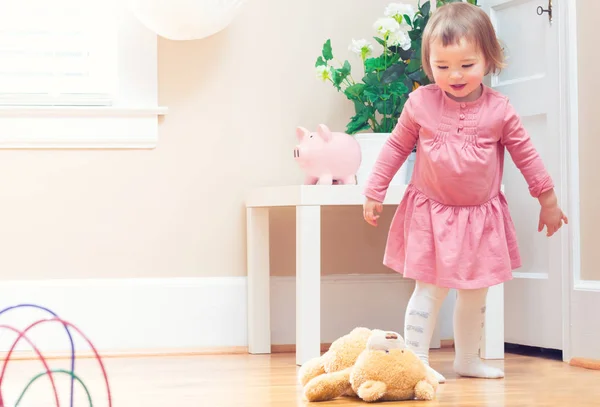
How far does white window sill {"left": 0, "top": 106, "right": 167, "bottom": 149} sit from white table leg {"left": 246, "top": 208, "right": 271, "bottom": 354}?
0.38 meters

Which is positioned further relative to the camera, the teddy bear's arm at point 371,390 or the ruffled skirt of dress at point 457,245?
the ruffled skirt of dress at point 457,245

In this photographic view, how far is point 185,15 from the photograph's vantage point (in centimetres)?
227

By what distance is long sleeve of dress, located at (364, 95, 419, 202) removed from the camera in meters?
1.86

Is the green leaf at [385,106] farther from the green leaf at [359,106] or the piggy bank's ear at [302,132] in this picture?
the piggy bank's ear at [302,132]

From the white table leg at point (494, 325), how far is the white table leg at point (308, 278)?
0.47 metres

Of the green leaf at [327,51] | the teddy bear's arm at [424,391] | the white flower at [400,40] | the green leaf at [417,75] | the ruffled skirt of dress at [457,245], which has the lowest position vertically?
the teddy bear's arm at [424,391]

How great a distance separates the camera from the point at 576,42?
2.14m

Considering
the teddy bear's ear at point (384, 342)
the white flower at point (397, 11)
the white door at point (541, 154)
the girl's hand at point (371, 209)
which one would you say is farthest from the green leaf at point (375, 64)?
the teddy bear's ear at point (384, 342)

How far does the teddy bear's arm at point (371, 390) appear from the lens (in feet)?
4.99

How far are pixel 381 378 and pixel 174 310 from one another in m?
1.01

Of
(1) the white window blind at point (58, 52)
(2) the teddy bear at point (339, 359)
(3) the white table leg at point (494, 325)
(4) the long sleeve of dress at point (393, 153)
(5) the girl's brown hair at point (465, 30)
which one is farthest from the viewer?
(1) the white window blind at point (58, 52)

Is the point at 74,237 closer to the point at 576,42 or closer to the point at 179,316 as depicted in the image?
the point at 179,316

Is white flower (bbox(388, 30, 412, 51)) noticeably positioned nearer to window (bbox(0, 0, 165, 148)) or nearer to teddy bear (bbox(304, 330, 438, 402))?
window (bbox(0, 0, 165, 148))

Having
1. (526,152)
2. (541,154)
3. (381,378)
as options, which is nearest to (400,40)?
(541,154)
